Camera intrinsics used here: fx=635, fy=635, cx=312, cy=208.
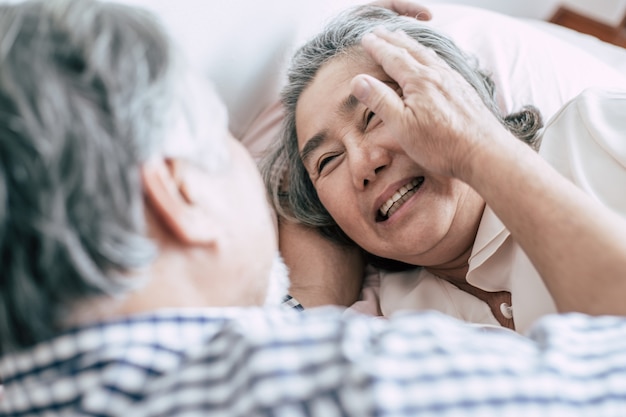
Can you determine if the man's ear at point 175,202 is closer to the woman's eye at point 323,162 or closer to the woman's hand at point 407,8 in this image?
the woman's eye at point 323,162

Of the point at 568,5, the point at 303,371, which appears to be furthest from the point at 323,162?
the point at 568,5

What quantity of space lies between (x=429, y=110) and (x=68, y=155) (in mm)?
623

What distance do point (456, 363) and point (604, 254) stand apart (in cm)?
34

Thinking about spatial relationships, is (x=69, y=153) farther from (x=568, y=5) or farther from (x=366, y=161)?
(x=568, y=5)

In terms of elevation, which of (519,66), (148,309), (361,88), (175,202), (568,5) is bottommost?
(148,309)

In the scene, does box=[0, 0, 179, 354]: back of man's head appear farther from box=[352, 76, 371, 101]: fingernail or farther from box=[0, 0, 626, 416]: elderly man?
box=[352, 76, 371, 101]: fingernail

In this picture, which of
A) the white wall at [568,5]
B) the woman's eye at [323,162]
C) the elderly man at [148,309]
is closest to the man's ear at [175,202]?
the elderly man at [148,309]

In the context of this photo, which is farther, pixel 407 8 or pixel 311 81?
pixel 407 8

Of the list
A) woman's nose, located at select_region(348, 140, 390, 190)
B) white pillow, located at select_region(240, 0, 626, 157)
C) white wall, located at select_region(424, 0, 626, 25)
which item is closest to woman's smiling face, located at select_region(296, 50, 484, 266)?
woman's nose, located at select_region(348, 140, 390, 190)

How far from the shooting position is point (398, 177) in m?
1.17

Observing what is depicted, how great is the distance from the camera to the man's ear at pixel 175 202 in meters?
0.66

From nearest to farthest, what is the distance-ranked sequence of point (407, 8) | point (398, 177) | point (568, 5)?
point (398, 177) < point (407, 8) < point (568, 5)

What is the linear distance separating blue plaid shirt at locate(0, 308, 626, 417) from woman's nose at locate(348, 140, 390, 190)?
52 centimetres

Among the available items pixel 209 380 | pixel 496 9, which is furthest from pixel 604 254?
pixel 496 9
